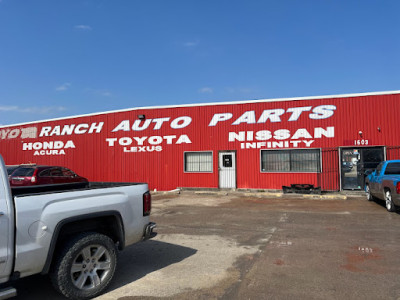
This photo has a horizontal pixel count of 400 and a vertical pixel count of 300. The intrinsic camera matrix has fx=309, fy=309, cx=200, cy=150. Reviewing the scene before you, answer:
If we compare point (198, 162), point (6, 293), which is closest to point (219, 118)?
point (198, 162)

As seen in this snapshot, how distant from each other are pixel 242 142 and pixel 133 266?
1297cm

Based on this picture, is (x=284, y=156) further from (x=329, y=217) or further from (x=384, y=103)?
(x=329, y=217)

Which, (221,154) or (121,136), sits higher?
(121,136)

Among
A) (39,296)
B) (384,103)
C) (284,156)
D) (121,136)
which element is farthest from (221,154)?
(39,296)

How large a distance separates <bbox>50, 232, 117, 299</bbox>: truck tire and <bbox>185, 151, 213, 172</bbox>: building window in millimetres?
14029

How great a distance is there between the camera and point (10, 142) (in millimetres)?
25906

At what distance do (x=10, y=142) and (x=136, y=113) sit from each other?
13.4 metres

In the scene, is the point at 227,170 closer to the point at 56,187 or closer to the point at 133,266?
the point at 133,266

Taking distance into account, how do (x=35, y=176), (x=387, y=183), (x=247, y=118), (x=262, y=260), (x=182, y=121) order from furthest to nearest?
(x=182, y=121) → (x=247, y=118) → (x=35, y=176) → (x=387, y=183) → (x=262, y=260)

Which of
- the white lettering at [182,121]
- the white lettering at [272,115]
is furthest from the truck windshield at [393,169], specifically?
the white lettering at [182,121]

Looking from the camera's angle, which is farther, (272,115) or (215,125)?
(215,125)

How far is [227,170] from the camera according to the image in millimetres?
17703

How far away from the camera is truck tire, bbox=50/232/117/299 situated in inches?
145

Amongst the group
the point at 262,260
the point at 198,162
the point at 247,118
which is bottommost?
the point at 262,260
